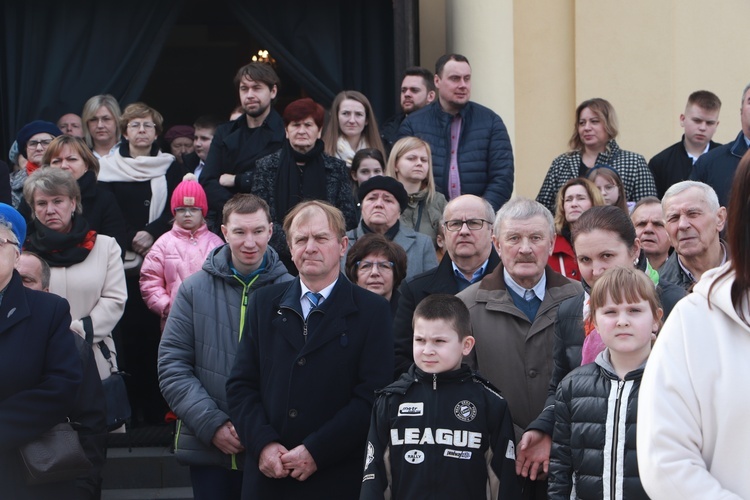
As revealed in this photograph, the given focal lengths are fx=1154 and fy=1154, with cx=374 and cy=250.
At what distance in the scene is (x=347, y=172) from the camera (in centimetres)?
704

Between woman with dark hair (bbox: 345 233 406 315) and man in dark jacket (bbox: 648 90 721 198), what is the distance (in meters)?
2.63

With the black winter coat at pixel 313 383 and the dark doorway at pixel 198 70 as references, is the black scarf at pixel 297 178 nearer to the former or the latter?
the black winter coat at pixel 313 383

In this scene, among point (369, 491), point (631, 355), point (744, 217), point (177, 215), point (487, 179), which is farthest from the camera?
point (487, 179)

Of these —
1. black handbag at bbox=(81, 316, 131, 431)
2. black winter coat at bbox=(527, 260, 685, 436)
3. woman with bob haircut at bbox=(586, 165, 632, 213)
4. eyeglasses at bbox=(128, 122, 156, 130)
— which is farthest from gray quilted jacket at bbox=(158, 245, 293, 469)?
eyeglasses at bbox=(128, 122, 156, 130)

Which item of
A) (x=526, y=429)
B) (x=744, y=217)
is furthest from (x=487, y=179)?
(x=744, y=217)

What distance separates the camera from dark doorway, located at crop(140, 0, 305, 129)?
13.3m

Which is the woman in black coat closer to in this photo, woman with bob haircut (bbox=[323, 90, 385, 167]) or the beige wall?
woman with bob haircut (bbox=[323, 90, 385, 167])

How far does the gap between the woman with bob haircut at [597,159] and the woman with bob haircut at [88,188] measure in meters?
2.64

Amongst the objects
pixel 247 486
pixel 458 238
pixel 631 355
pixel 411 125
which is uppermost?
pixel 411 125

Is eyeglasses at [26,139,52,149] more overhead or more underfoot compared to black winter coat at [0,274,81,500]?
more overhead

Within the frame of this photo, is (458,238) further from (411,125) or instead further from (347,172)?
(411,125)

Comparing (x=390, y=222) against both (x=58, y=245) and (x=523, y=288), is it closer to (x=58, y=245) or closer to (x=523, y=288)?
(x=523, y=288)

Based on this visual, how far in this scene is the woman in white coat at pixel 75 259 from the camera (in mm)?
6176

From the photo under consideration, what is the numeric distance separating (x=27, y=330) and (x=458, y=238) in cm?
198
